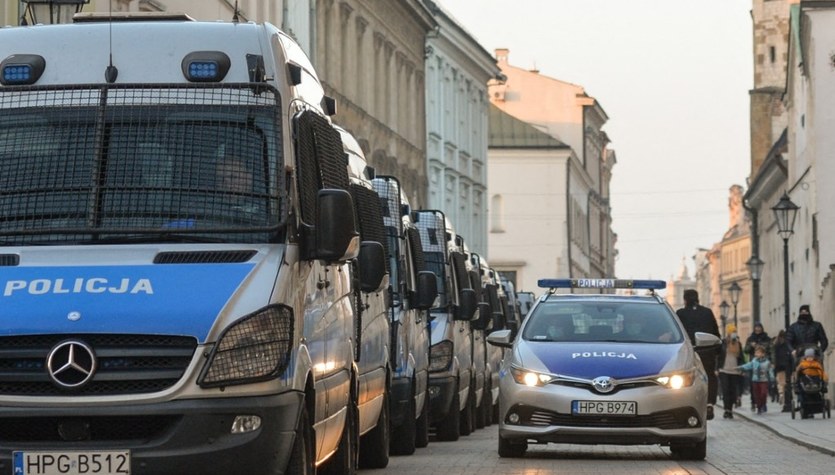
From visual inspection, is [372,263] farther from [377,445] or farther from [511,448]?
[511,448]

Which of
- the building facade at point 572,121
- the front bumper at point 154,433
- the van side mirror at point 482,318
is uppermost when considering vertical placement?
the building facade at point 572,121

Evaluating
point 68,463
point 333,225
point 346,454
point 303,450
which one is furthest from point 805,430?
point 68,463

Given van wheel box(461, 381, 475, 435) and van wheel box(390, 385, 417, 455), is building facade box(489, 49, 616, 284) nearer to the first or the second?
van wheel box(461, 381, 475, 435)

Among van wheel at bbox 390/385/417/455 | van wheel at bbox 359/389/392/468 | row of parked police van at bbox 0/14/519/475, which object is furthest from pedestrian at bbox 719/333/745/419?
row of parked police van at bbox 0/14/519/475

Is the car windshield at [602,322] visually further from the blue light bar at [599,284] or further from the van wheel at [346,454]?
the van wheel at [346,454]

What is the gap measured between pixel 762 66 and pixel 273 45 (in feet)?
286

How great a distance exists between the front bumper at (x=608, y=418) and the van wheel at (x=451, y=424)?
5.14m

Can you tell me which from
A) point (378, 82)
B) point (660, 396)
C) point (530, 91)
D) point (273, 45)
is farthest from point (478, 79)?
point (273, 45)

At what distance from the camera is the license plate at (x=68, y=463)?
30.8ft

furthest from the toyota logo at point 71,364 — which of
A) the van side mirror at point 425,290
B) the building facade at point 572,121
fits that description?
the building facade at point 572,121

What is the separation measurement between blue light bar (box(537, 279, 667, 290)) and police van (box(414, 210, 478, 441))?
59.3 inches

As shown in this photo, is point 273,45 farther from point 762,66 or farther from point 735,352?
point 762,66

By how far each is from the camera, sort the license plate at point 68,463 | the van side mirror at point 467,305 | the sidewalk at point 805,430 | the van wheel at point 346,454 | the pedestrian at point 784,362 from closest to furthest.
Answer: the license plate at point 68,463
the van wheel at point 346,454
the sidewalk at point 805,430
the van side mirror at point 467,305
the pedestrian at point 784,362

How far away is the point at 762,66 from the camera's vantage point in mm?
96188
